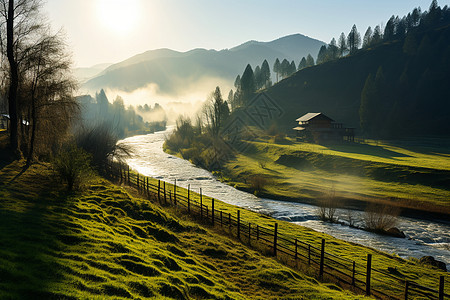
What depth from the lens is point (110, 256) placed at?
34.7 feet

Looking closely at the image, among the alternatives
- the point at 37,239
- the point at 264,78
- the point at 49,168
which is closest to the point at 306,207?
the point at 49,168

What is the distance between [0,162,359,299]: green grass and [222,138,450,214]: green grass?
30326 mm

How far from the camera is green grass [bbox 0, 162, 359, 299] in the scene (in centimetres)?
807

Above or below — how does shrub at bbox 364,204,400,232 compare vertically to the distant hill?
below

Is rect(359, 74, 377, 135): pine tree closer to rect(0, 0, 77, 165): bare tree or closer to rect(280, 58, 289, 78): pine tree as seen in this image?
rect(280, 58, 289, 78): pine tree

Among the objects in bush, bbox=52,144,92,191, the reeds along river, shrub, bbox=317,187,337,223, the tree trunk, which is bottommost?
the reeds along river

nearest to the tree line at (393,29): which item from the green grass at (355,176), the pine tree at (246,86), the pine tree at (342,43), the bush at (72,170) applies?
the pine tree at (342,43)

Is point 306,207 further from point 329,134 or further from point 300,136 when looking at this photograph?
point 300,136

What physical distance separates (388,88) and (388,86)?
1891 millimetres

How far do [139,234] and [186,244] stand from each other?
10.8 feet

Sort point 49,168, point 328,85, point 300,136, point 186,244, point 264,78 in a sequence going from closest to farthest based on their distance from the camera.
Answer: point 186,244 < point 49,168 < point 300,136 < point 328,85 < point 264,78

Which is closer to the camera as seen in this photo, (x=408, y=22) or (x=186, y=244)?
(x=186, y=244)

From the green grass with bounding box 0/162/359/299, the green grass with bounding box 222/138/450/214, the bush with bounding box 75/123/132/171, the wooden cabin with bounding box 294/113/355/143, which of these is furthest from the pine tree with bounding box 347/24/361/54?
the green grass with bounding box 0/162/359/299

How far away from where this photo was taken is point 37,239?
10.2 meters
